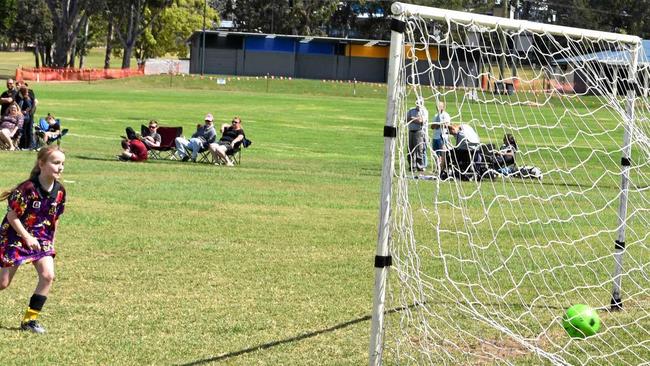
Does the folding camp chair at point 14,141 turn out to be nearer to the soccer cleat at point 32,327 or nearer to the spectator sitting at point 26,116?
the spectator sitting at point 26,116

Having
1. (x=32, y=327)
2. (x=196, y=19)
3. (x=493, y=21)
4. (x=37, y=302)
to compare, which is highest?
(x=196, y=19)

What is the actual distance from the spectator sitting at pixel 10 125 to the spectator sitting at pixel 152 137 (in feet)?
9.51

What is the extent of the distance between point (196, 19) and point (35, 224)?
101m

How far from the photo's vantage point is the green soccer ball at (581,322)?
7941mm

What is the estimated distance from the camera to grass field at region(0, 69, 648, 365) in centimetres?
771

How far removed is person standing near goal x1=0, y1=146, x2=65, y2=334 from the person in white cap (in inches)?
604

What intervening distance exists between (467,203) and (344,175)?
215 inches

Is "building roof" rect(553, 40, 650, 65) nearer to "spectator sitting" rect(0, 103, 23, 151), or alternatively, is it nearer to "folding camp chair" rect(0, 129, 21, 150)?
"spectator sitting" rect(0, 103, 23, 151)

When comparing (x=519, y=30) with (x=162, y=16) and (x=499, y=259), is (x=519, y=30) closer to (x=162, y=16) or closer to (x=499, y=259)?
(x=499, y=259)

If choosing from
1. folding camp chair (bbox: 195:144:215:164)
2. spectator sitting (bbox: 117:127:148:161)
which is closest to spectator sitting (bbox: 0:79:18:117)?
spectator sitting (bbox: 117:127:148:161)

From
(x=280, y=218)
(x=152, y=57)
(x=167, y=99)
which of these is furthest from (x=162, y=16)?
(x=280, y=218)

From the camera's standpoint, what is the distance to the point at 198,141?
2320 cm

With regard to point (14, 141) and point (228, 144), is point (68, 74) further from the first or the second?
point (228, 144)

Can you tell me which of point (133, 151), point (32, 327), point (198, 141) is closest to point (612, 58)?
point (32, 327)
